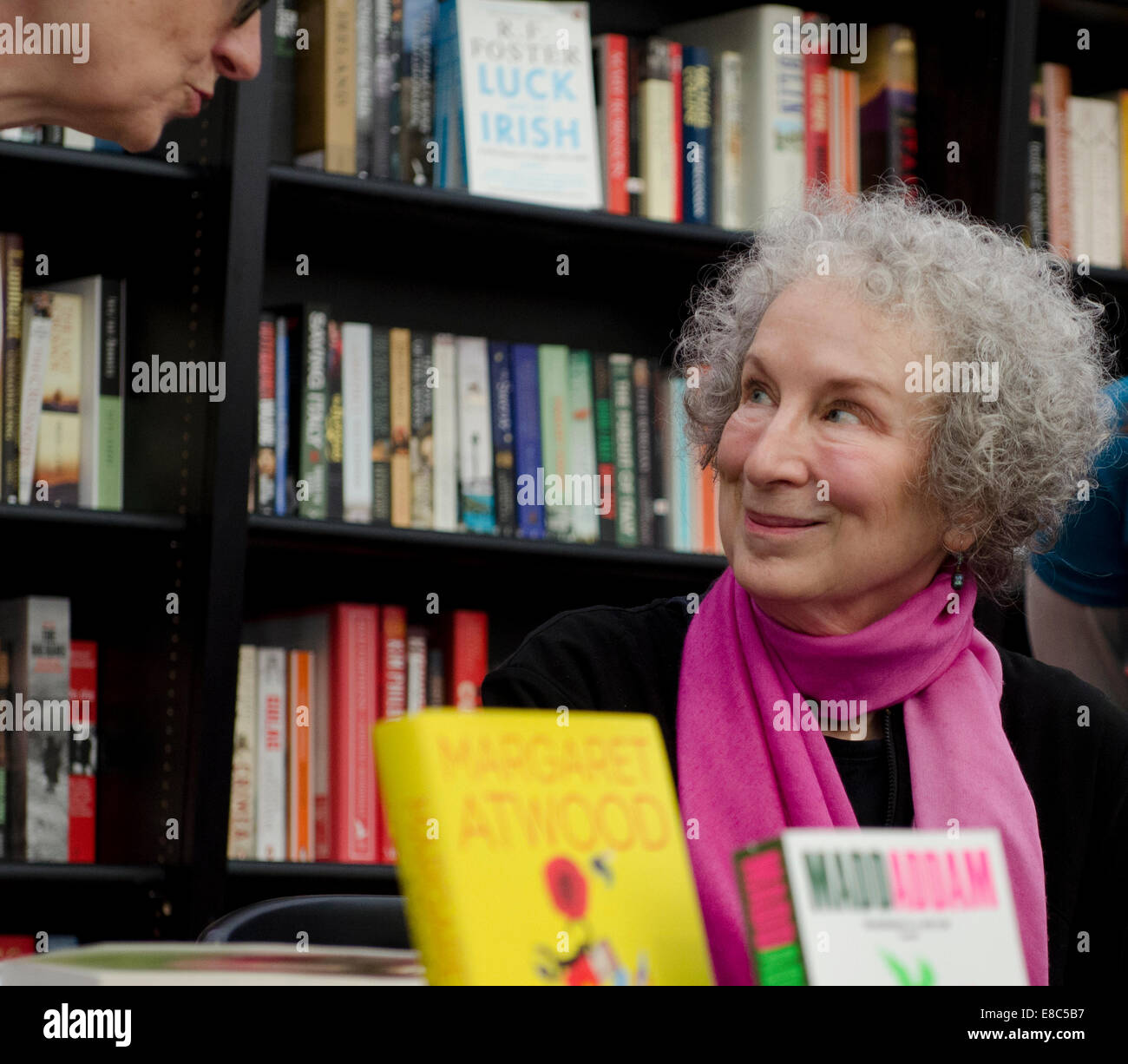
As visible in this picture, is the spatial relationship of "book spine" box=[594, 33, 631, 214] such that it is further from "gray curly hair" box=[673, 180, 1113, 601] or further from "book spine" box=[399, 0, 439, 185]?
"gray curly hair" box=[673, 180, 1113, 601]

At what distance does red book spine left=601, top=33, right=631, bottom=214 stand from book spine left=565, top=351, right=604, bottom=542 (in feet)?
0.87

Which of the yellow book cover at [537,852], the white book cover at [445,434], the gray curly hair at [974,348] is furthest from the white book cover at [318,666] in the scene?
the yellow book cover at [537,852]

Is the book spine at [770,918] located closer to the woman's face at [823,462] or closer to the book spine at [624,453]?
the woman's face at [823,462]

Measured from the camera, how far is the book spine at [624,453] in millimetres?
2543

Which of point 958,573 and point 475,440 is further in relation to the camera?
point 475,440

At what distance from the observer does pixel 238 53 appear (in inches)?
52.9

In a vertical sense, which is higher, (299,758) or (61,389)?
(61,389)

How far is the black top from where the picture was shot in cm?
137

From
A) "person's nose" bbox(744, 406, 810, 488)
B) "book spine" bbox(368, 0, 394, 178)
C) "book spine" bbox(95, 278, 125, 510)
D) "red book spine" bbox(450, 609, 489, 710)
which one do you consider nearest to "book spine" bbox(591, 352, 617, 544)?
"red book spine" bbox(450, 609, 489, 710)

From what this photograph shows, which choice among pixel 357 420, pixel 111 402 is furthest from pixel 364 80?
pixel 111 402

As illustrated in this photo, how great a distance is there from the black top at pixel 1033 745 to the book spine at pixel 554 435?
92 cm

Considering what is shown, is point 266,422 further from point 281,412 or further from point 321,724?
point 321,724

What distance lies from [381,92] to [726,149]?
60 centimetres
